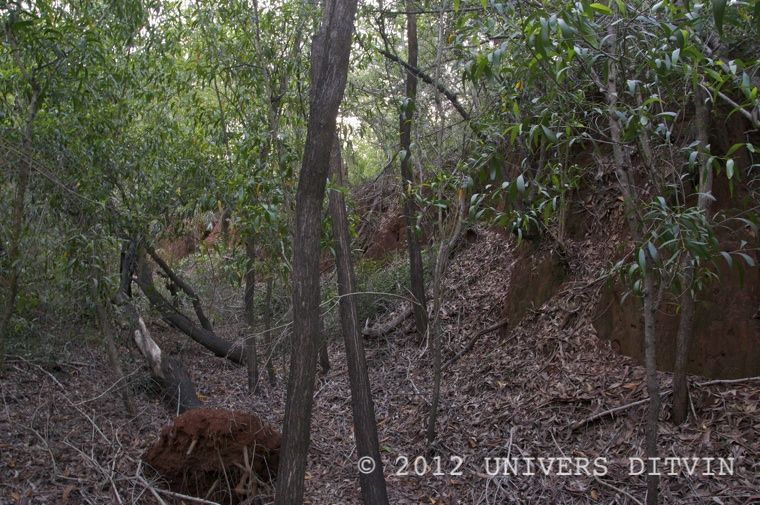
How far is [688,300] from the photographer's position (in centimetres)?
530

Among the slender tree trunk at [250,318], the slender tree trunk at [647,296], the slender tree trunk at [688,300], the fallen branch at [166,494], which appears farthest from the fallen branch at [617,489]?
the slender tree trunk at [250,318]

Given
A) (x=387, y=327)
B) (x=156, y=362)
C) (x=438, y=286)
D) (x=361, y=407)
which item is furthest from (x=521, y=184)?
(x=387, y=327)

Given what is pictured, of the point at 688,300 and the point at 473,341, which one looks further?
the point at 473,341

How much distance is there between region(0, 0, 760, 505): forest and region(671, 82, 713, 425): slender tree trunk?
37mm

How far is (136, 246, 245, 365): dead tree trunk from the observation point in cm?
1083

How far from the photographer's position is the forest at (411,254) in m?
4.80

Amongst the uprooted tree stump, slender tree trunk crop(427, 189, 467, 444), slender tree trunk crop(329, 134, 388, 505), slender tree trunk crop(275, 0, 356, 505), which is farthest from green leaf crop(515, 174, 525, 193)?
the uprooted tree stump

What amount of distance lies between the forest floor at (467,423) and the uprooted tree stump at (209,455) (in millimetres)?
323

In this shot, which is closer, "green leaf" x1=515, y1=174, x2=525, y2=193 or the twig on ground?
"green leaf" x1=515, y1=174, x2=525, y2=193

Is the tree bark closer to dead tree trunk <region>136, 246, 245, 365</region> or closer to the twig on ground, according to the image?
dead tree trunk <region>136, 246, 245, 365</region>

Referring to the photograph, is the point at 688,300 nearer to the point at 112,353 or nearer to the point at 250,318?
the point at 112,353

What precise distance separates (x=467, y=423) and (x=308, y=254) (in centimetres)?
369

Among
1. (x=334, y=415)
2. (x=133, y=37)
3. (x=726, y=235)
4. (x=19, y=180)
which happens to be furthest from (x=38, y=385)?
(x=726, y=235)

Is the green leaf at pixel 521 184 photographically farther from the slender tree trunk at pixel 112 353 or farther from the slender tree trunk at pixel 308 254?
the slender tree trunk at pixel 112 353
